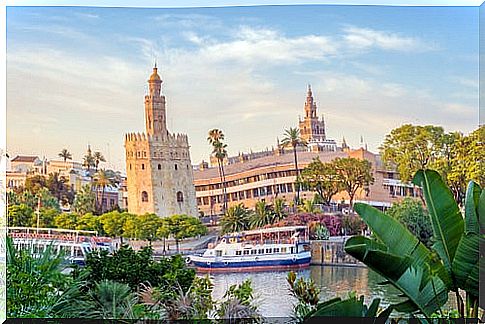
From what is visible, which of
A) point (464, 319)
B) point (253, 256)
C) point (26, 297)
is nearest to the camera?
point (464, 319)

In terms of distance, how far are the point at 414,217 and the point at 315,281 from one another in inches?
32.8

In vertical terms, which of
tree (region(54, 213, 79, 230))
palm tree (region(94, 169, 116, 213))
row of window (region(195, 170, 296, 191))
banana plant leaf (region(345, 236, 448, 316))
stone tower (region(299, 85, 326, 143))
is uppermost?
stone tower (region(299, 85, 326, 143))

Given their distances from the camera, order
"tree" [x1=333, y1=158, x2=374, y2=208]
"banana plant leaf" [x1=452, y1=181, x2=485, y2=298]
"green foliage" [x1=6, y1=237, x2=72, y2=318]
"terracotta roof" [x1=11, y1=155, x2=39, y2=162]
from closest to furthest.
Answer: "banana plant leaf" [x1=452, y1=181, x2=485, y2=298] < "green foliage" [x1=6, y1=237, x2=72, y2=318] < "terracotta roof" [x1=11, y1=155, x2=39, y2=162] < "tree" [x1=333, y1=158, x2=374, y2=208]

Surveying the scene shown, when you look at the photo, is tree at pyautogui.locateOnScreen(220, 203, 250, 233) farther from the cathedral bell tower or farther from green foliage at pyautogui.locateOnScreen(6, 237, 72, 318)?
green foliage at pyautogui.locateOnScreen(6, 237, 72, 318)

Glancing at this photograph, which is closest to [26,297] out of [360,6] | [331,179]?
[331,179]

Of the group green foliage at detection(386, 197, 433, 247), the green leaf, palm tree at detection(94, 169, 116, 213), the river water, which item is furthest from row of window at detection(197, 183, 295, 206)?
the green leaf

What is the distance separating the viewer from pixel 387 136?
529cm

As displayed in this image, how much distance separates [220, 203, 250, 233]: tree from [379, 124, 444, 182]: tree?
1059mm

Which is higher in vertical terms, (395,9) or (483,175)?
(395,9)

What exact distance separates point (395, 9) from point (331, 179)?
1271mm

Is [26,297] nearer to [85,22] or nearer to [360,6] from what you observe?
[85,22]

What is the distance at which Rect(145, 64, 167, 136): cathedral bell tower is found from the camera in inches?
206

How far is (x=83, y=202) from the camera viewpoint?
5.31m

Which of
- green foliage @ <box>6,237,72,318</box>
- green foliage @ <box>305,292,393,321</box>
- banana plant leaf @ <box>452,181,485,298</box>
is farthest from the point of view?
green foliage @ <box>6,237,72,318</box>
